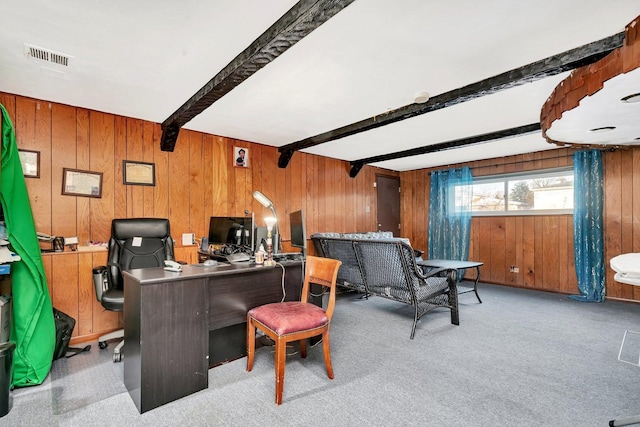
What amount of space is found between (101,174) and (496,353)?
4.17 meters

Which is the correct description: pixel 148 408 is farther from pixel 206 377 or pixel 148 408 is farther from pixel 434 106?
pixel 434 106

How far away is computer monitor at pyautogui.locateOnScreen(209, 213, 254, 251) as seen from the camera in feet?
9.88

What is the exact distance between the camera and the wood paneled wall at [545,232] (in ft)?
13.5

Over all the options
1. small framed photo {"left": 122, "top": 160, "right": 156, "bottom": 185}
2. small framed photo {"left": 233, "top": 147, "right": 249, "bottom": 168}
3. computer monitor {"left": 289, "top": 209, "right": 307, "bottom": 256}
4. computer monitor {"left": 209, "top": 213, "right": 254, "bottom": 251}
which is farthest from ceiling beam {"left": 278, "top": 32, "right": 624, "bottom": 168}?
small framed photo {"left": 122, "top": 160, "right": 156, "bottom": 185}

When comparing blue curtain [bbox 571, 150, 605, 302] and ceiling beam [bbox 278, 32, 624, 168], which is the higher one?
ceiling beam [bbox 278, 32, 624, 168]

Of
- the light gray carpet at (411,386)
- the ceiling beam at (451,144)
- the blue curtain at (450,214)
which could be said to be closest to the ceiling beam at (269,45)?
the light gray carpet at (411,386)

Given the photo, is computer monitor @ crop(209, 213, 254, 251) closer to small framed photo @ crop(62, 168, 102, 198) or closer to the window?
small framed photo @ crop(62, 168, 102, 198)

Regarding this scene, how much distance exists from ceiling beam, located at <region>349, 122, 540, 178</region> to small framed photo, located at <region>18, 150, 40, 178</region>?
4.41 m

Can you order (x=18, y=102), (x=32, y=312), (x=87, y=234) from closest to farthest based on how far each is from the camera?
(x=32, y=312), (x=18, y=102), (x=87, y=234)

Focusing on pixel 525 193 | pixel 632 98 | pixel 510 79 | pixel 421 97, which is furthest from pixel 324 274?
pixel 525 193

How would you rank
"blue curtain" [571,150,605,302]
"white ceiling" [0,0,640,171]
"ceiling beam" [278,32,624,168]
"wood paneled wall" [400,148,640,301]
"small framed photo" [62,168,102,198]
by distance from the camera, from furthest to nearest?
"blue curtain" [571,150,605,302] → "wood paneled wall" [400,148,640,301] → "small framed photo" [62,168,102,198] → "ceiling beam" [278,32,624,168] → "white ceiling" [0,0,640,171]

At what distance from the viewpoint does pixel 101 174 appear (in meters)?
3.18

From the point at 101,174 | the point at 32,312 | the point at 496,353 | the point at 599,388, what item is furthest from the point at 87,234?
the point at 599,388

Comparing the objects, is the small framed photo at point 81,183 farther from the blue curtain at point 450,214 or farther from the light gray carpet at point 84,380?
the blue curtain at point 450,214
